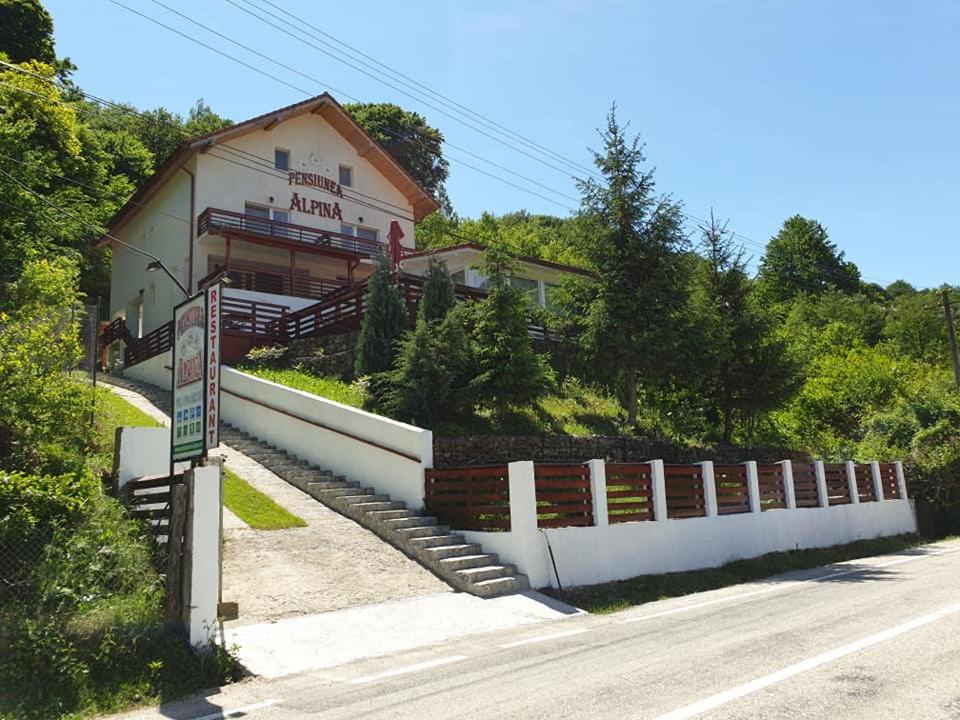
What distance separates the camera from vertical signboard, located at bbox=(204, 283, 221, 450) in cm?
797

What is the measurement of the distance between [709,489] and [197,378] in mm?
10123

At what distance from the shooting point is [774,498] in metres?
16.3

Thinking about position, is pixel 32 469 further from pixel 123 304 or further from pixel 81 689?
pixel 123 304

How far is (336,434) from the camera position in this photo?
47.5 feet

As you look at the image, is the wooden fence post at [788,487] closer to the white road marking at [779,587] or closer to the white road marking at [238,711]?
the white road marking at [779,587]

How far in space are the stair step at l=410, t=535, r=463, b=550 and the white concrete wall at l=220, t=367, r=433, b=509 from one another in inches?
43.0

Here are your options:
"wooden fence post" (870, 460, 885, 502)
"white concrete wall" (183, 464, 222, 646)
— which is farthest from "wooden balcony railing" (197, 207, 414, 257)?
"white concrete wall" (183, 464, 222, 646)

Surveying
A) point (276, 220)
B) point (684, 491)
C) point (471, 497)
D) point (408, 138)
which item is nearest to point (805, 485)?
point (684, 491)

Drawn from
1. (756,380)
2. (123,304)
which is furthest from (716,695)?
(123,304)

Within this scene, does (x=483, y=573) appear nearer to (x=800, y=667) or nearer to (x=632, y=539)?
(x=632, y=539)

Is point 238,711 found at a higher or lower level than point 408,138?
lower

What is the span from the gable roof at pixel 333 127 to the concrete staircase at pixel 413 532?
60.8 feet

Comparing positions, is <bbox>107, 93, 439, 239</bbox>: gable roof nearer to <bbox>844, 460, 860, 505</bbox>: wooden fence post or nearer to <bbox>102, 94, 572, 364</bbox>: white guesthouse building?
<bbox>102, 94, 572, 364</bbox>: white guesthouse building

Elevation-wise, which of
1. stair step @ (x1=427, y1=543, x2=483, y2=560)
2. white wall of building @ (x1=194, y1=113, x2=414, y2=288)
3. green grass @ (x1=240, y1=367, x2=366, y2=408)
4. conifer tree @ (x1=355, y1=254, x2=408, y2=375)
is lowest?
stair step @ (x1=427, y1=543, x2=483, y2=560)
